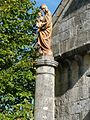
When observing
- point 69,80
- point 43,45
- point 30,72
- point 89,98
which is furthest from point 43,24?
point 30,72

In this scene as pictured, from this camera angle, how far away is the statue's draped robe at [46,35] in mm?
10617

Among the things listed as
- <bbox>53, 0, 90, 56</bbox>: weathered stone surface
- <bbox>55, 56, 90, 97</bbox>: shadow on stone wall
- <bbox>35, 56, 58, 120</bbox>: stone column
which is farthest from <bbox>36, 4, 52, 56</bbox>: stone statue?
<bbox>55, 56, 90, 97</bbox>: shadow on stone wall

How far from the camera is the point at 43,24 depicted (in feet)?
35.5

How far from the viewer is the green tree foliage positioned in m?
14.8

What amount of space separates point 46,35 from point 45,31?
117 mm

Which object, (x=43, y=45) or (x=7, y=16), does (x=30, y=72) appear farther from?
(x=43, y=45)

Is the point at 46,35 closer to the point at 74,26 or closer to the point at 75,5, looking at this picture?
the point at 74,26

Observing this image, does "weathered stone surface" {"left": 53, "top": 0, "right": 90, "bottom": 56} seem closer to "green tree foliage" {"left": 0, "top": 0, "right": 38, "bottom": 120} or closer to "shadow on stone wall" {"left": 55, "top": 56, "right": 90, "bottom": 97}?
"shadow on stone wall" {"left": 55, "top": 56, "right": 90, "bottom": 97}

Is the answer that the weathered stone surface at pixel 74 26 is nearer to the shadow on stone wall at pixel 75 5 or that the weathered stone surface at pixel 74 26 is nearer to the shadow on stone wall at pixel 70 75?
the shadow on stone wall at pixel 75 5

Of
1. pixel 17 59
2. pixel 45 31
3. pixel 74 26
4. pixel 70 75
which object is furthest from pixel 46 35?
pixel 17 59

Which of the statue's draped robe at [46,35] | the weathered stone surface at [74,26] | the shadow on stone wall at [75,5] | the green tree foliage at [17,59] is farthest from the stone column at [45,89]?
the green tree foliage at [17,59]

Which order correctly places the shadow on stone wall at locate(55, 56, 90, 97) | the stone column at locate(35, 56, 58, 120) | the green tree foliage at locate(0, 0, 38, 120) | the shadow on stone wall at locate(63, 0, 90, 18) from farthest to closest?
the green tree foliage at locate(0, 0, 38, 120)
the shadow on stone wall at locate(63, 0, 90, 18)
the shadow on stone wall at locate(55, 56, 90, 97)
the stone column at locate(35, 56, 58, 120)

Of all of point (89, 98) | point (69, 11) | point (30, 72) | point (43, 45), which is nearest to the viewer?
point (89, 98)

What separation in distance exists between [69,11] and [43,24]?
1028 mm
